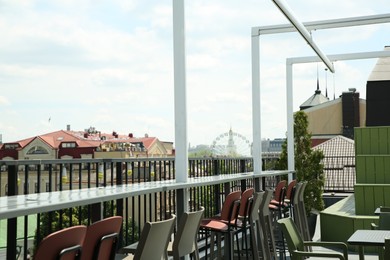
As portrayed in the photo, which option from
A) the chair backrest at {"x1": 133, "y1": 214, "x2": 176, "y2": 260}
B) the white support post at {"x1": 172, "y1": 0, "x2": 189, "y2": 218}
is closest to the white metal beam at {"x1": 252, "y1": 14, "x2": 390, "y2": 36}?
the white support post at {"x1": 172, "y1": 0, "x2": 189, "y2": 218}

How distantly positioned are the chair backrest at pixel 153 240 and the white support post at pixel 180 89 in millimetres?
1882

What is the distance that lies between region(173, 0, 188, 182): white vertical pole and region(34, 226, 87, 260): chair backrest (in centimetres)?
251

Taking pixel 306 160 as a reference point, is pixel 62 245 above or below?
below

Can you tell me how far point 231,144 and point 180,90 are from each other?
216 feet

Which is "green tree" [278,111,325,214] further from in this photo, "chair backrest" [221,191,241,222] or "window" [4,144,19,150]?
"window" [4,144,19,150]

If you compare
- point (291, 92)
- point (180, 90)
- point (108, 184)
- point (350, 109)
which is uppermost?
point (350, 109)

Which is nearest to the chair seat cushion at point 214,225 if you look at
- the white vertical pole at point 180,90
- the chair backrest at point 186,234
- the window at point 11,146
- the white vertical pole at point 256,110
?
the white vertical pole at point 180,90

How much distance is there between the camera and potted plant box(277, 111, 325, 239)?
9.59m

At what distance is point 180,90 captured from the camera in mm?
4645

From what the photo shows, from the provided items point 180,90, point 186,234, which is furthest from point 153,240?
point 180,90

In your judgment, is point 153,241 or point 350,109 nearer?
point 153,241

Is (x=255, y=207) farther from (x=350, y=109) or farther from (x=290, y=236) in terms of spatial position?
(x=350, y=109)

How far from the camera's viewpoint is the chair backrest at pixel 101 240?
227 centimetres

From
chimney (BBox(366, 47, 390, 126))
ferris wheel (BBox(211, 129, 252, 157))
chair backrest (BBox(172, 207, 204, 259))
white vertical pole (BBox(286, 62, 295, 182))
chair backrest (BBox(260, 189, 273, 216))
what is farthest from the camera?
ferris wheel (BBox(211, 129, 252, 157))
